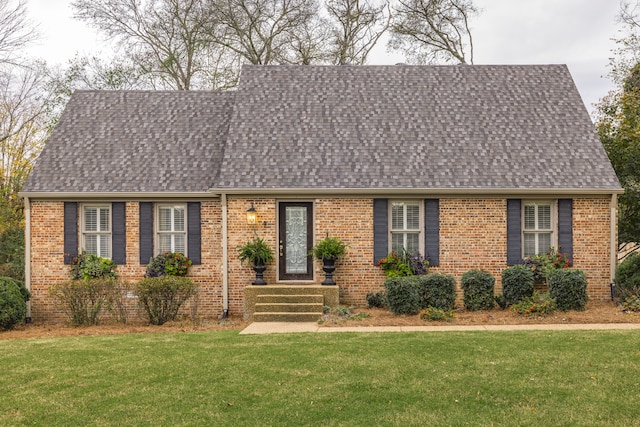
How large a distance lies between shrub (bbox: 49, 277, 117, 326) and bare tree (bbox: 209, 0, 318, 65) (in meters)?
15.7

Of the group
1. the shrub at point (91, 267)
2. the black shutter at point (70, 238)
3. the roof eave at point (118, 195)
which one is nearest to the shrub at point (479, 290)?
the roof eave at point (118, 195)

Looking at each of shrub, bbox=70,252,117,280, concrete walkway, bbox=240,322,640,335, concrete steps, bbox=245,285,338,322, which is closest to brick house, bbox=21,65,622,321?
shrub, bbox=70,252,117,280

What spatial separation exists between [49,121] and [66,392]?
20.7 m

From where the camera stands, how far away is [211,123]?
51.1ft

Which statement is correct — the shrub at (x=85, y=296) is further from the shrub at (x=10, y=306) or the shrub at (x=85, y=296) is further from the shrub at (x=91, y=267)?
the shrub at (x=91, y=267)

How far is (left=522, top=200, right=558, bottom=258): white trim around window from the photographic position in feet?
44.7

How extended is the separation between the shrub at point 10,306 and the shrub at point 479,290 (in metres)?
9.51

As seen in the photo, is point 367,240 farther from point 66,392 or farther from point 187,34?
point 187,34

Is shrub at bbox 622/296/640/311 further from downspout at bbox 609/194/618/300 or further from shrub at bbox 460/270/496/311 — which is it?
shrub at bbox 460/270/496/311

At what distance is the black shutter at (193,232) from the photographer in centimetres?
1389

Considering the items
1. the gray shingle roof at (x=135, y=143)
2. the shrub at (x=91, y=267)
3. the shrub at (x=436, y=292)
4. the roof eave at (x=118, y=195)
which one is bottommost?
the shrub at (x=436, y=292)

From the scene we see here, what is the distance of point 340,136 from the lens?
1445cm

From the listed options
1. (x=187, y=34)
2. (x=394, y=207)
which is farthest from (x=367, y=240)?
(x=187, y=34)

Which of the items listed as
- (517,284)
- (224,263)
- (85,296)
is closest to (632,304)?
(517,284)
